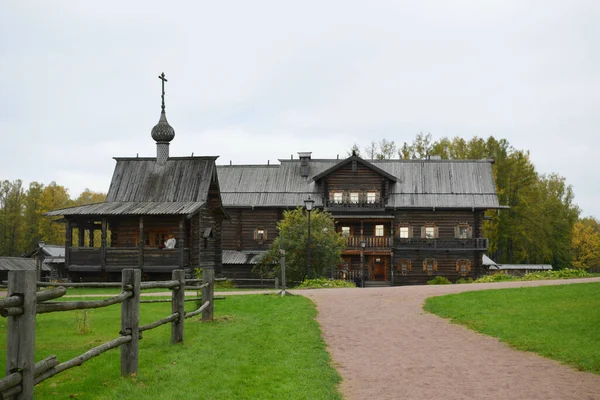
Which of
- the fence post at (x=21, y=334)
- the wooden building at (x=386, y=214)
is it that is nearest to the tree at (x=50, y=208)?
the wooden building at (x=386, y=214)

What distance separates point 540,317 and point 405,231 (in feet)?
109

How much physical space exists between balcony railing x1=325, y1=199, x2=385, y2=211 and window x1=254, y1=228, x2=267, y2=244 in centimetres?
542

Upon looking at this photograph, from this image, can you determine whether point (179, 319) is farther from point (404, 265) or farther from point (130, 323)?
point (404, 265)

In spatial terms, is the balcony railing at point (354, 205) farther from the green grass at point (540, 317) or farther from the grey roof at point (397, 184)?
the green grass at point (540, 317)

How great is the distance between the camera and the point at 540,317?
18.2m

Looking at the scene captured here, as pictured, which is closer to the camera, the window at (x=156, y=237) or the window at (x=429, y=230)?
the window at (x=156, y=237)

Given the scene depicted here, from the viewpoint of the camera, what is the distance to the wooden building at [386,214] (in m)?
50.1

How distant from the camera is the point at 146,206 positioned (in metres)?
37.4

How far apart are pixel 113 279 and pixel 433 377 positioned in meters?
32.1

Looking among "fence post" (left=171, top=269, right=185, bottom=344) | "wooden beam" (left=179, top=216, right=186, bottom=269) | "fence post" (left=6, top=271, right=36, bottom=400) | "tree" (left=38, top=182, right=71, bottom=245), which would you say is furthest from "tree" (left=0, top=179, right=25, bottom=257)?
"fence post" (left=6, top=271, right=36, bottom=400)

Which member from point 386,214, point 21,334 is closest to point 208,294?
point 21,334

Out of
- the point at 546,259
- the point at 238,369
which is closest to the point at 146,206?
the point at 238,369

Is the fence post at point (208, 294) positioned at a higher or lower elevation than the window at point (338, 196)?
lower

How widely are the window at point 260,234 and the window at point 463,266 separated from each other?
14997 millimetres
